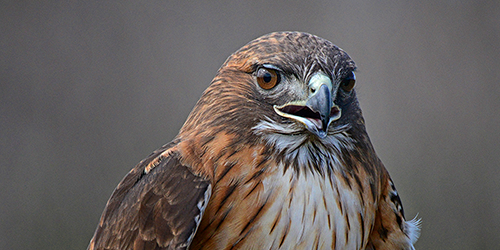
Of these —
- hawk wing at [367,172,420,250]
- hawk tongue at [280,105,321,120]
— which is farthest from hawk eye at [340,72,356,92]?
hawk wing at [367,172,420,250]

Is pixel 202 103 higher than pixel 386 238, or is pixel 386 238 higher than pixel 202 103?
pixel 202 103

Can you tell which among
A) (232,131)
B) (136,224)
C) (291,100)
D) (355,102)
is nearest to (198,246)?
(136,224)

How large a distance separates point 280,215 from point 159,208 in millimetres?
277

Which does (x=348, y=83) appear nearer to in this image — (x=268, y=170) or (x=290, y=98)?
(x=290, y=98)

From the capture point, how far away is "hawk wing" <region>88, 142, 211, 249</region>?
3.21 ft

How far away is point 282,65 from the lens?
3.35 feet

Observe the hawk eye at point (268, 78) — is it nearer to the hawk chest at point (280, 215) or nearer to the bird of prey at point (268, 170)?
the bird of prey at point (268, 170)

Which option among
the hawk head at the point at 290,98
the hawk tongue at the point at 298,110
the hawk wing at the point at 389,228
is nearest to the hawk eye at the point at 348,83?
the hawk head at the point at 290,98

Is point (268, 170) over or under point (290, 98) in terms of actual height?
under

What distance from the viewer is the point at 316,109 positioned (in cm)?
96

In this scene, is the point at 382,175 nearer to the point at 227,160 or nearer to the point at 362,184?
the point at 362,184

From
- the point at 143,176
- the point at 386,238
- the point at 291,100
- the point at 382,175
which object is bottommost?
the point at 386,238

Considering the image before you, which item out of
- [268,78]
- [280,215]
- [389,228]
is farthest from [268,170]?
[389,228]

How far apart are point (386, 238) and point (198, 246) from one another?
53 centimetres
